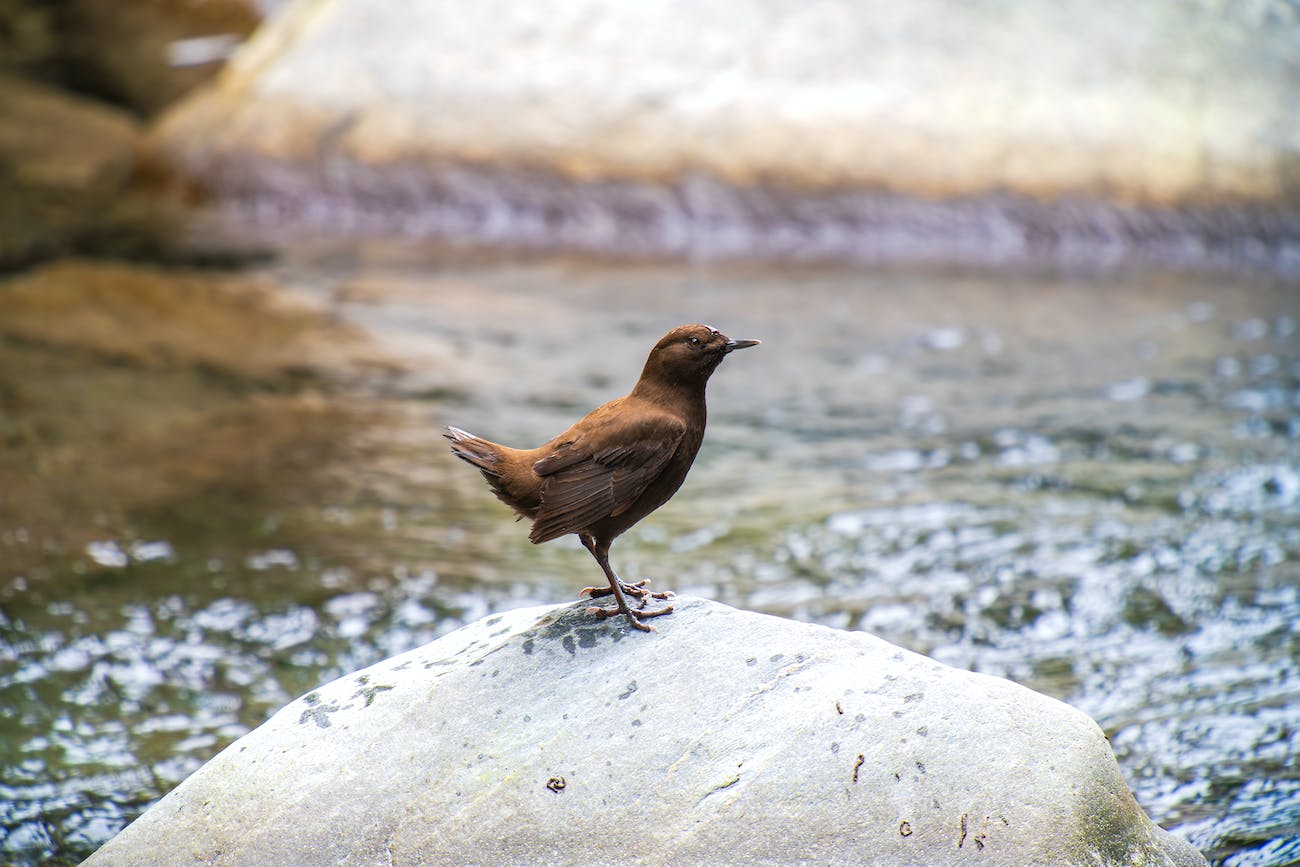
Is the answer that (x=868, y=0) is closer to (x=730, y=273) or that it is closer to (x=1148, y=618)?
(x=730, y=273)

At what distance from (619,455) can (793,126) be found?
9.70m

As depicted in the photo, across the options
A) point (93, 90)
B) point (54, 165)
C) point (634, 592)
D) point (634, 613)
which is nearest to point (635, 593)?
point (634, 592)

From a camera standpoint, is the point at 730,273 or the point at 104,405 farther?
the point at 730,273

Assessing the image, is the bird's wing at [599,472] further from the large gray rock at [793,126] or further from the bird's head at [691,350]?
the large gray rock at [793,126]

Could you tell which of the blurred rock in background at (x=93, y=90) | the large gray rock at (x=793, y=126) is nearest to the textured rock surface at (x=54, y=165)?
the blurred rock in background at (x=93, y=90)

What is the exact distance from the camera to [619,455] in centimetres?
343

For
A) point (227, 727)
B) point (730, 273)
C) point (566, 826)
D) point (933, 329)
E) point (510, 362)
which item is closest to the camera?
point (566, 826)

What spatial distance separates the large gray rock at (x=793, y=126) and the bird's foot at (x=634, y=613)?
943 centimetres

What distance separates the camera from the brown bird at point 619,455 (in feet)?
11.2

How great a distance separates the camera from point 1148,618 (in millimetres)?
5547

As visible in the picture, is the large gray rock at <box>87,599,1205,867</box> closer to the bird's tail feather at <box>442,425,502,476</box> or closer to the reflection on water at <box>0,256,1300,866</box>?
the bird's tail feather at <box>442,425,502,476</box>

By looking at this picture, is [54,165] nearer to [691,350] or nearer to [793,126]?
[793,126]

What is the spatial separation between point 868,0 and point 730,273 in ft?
10.4

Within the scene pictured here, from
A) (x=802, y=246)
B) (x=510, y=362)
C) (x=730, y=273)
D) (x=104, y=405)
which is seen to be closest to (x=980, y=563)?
(x=510, y=362)
